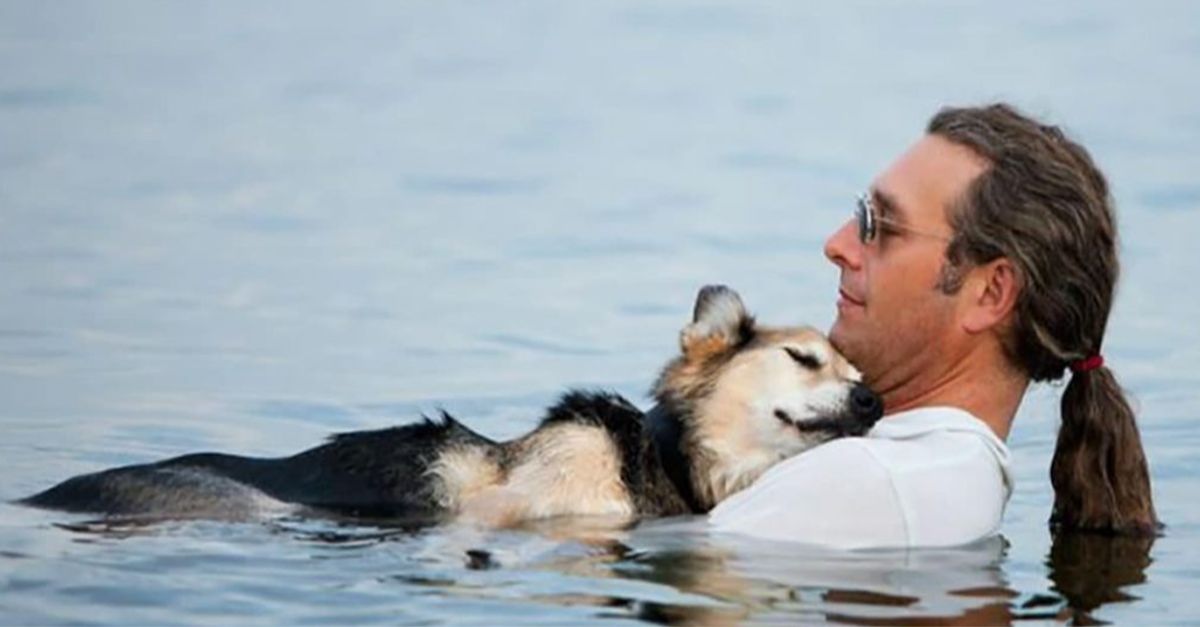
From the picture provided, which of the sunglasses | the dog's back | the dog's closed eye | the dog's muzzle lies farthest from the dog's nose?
the dog's back

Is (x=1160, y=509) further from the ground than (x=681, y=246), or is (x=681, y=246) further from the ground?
(x=681, y=246)

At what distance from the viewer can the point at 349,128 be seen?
1647cm

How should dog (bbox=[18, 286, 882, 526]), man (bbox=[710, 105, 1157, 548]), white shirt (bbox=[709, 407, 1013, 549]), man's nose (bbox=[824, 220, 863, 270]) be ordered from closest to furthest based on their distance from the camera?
white shirt (bbox=[709, 407, 1013, 549]) < man (bbox=[710, 105, 1157, 548]) < dog (bbox=[18, 286, 882, 526]) < man's nose (bbox=[824, 220, 863, 270])

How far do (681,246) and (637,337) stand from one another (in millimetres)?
1617

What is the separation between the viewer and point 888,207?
808cm

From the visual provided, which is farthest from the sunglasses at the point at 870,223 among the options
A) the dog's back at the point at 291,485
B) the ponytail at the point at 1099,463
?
the dog's back at the point at 291,485

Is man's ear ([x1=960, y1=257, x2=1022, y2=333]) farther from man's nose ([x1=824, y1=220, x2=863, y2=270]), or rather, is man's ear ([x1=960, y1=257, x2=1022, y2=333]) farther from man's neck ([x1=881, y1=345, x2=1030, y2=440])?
man's nose ([x1=824, y1=220, x2=863, y2=270])

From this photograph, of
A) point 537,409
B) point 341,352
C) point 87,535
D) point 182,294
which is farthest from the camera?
point 182,294

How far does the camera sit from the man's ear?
7988 mm

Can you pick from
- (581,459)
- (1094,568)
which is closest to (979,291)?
(1094,568)

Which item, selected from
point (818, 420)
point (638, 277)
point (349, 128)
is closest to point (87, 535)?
point (818, 420)

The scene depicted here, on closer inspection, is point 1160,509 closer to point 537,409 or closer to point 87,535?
point 537,409

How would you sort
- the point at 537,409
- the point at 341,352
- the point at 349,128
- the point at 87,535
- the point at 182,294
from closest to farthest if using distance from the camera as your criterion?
the point at 87,535, the point at 537,409, the point at 341,352, the point at 182,294, the point at 349,128

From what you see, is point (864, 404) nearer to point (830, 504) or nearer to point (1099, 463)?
point (830, 504)
